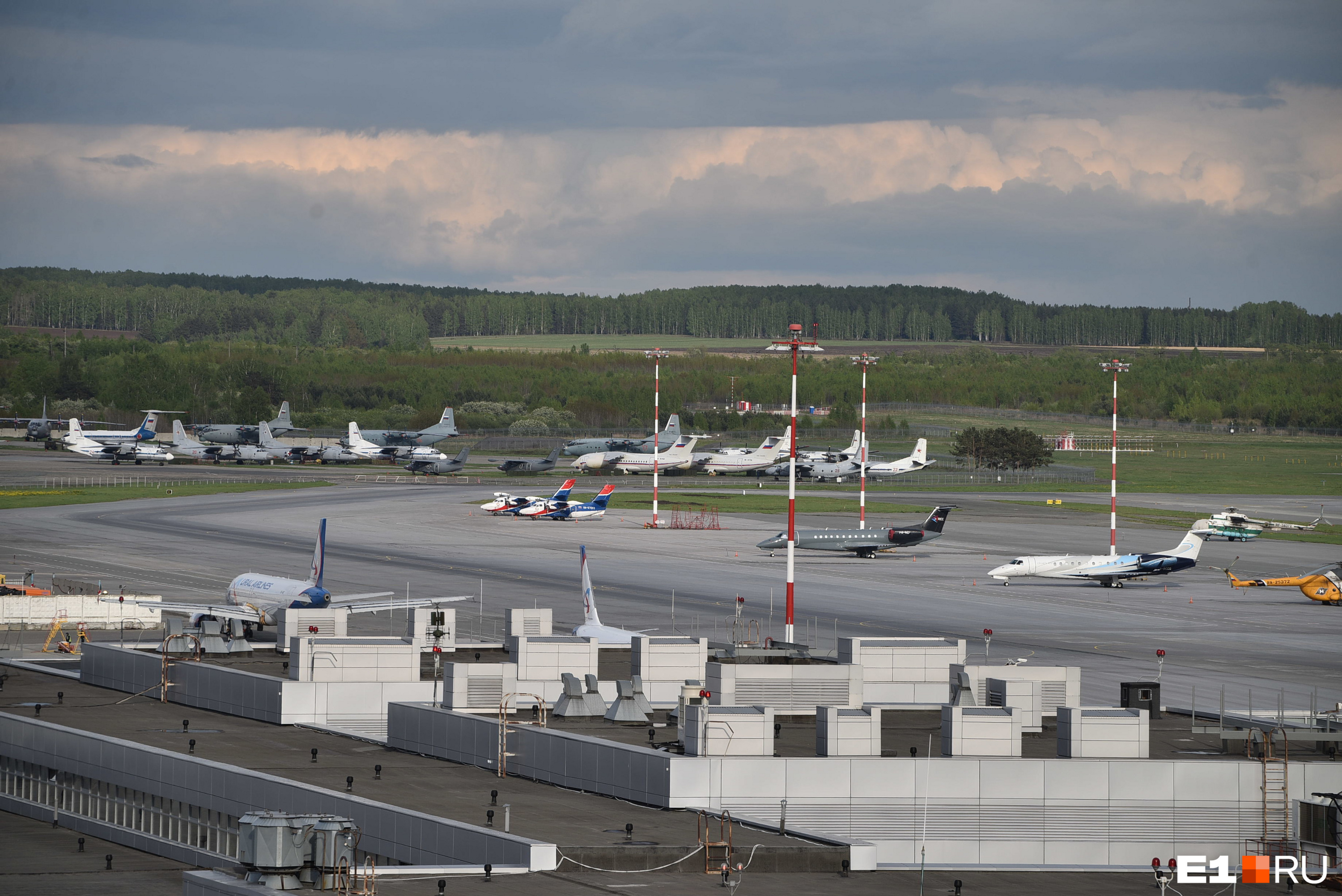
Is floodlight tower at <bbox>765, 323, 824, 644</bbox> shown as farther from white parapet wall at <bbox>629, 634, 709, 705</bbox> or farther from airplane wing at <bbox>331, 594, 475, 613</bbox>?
airplane wing at <bbox>331, 594, 475, 613</bbox>

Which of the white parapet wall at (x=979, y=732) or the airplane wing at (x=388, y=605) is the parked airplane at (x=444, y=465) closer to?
the airplane wing at (x=388, y=605)

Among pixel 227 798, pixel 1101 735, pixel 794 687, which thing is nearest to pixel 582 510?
pixel 794 687

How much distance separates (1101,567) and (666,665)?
64312 millimetres

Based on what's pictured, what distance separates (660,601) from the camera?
92000 millimetres

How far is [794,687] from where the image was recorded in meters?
45.1

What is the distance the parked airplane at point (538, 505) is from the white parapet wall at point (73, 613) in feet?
196

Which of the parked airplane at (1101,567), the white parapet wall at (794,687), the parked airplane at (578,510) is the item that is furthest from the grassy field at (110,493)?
the white parapet wall at (794,687)

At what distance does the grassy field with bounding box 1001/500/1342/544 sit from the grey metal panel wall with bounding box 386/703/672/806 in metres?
116

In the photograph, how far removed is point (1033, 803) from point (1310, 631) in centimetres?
5880

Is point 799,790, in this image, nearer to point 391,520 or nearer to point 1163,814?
point 1163,814

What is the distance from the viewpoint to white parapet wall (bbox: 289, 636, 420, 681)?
46250mm

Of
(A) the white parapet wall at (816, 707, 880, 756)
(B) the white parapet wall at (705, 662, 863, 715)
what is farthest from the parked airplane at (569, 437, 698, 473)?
(A) the white parapet wall at (816, 707, 880, 756)

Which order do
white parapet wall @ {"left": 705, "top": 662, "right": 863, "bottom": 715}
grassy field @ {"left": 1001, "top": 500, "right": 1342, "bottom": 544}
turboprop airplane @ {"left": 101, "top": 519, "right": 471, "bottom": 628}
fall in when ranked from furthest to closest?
grassy field @ {"left": 1001, "top": 500, "right": 1342, "bottom": 544} → turboprop airplane @ {"left": 101, "top": 519, "right": 471, "bottom": 628} → white parapet wall @ {"left": 705, "top": 662, "right": 863, "bottom": 715}

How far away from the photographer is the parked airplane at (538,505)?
142750 millimetres
